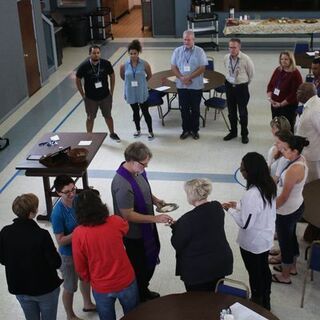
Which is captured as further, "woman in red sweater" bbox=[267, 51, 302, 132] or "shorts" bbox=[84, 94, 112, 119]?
"shorts" bbox=[84, 94, 112, 119]

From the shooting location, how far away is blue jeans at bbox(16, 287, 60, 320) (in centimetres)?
404

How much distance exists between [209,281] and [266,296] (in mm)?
873

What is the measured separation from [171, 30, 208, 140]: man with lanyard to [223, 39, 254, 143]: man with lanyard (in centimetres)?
39

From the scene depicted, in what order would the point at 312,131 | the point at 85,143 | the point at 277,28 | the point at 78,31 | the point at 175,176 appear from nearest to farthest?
the point at 312,131 < the point at 85,143 < the point at 175,176 < the point at 277,28 < the point at 78,31

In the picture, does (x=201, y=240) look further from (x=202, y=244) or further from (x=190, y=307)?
(x=190, y=307)

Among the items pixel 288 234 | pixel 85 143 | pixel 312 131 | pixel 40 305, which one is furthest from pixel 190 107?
pixel 40 305

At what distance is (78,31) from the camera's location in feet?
47.8

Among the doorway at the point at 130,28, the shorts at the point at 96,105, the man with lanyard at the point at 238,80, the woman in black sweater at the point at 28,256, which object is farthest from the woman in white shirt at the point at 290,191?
the doorway at the point at 130,28

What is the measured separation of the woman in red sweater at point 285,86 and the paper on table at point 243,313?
403 cm

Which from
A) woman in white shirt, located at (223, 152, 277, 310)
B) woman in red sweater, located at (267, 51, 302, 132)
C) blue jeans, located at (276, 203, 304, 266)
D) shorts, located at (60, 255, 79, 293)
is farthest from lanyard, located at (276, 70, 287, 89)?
shorts, located at (60, 255, 79, 293)

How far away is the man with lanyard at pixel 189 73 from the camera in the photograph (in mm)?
7770

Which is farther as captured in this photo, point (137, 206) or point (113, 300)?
point (137, 206)

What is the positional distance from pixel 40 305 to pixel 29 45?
25.3 feet

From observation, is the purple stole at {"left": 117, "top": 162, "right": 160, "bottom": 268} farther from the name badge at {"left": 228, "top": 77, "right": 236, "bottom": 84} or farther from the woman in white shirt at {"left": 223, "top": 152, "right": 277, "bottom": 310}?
the name badge at {"left": 228, "top": 77, "right": 236, "bottom": 84}
